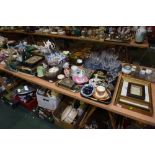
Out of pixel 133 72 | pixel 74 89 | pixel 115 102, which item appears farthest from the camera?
pixel 133 72

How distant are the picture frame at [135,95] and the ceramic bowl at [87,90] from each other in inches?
9.4

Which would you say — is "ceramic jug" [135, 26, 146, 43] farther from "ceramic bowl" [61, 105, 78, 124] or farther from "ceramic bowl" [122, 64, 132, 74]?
"ceramic bowl" [61, 105, 78, 124]

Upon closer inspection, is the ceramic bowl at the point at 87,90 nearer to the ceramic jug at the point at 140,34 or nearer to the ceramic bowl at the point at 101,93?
the ceramic bowl at the point at 101,93

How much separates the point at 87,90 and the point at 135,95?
44 cm

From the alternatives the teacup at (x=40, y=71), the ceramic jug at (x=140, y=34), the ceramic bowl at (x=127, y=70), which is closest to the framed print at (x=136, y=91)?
the ceramic bowl at (x=127, y=70)

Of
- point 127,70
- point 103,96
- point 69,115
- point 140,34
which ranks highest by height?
point 140,34

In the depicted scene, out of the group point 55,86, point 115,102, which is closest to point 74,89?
point 55,86

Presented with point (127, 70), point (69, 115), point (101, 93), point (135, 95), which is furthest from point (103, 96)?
point (69, 115)

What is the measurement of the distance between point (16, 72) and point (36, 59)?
0.94 ft

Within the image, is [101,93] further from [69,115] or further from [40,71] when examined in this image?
[40,71]

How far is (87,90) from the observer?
1.46m

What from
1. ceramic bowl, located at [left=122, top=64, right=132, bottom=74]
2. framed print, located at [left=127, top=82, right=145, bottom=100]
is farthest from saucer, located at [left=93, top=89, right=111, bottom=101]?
ceramic bowl, located at [left=122, top=64, right=132, bottom=74]

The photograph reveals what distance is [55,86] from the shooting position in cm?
159

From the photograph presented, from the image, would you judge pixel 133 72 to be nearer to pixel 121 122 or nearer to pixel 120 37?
pixel 121 122
